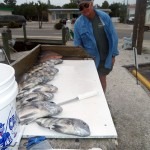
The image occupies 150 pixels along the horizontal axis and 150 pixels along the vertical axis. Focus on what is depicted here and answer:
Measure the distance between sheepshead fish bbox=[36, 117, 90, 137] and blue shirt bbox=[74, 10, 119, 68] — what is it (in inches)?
98.0

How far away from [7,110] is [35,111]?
0.48 meters

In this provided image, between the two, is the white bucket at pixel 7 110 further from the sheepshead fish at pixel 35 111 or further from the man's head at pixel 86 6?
the man's head at pixel 86 6

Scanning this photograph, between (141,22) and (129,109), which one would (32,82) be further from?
(141,22)

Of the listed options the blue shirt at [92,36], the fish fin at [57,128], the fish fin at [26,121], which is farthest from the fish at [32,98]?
the blue shirt at [92,36]

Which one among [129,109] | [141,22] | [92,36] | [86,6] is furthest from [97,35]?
[141,22]

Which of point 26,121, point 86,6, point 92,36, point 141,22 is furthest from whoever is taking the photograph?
point 141,22

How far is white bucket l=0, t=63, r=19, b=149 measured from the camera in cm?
127

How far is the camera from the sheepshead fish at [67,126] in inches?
63.0

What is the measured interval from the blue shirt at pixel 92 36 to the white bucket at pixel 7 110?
2.68 meters

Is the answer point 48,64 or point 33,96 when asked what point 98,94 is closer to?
point 33,96

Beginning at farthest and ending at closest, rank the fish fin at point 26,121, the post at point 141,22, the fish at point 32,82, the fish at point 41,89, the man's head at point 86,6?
the post at point 141,22 < the man's head at point 86,6 < the fish at point 32,82 < the fish at point 41,89 < the fish fin at point 26,121

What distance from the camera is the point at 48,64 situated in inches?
137

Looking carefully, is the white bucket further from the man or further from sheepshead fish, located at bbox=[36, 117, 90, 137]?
the man

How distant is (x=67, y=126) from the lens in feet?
5.37
